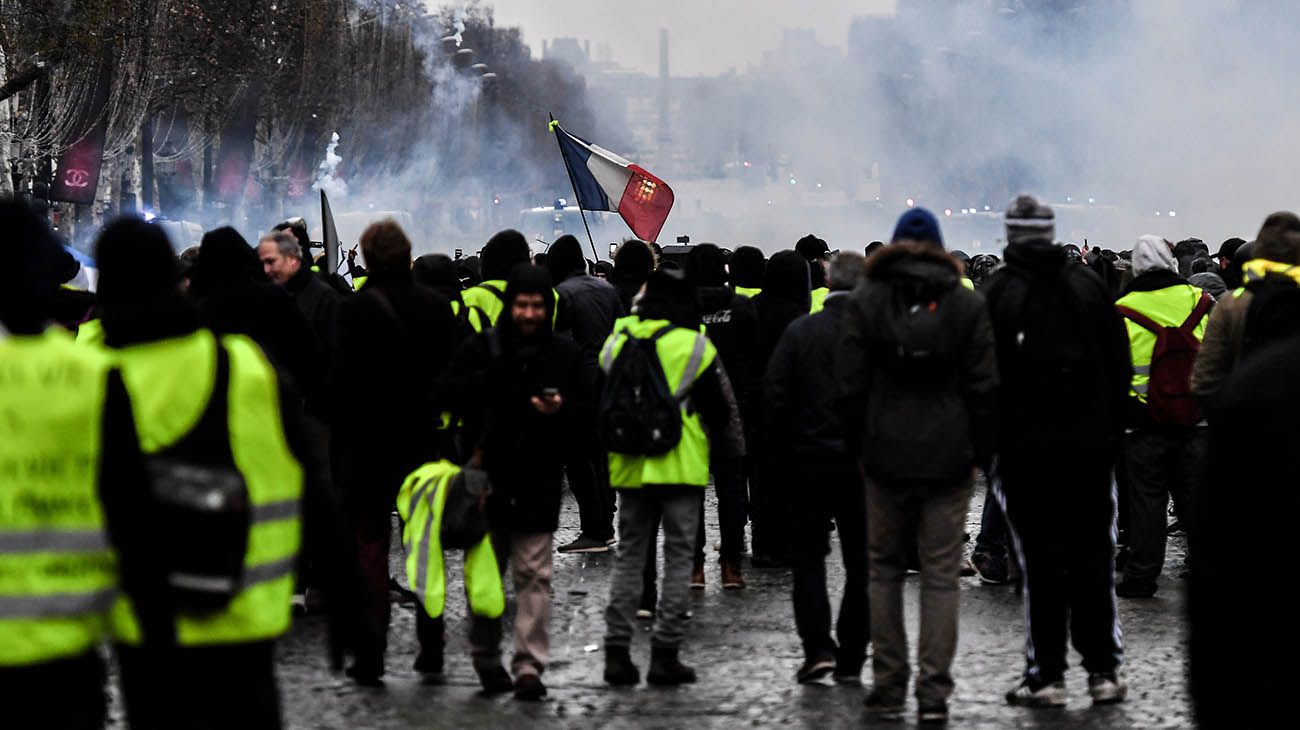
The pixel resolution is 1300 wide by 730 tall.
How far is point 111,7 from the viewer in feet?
126

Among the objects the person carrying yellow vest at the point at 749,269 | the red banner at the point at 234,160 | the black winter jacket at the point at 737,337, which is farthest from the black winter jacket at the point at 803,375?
the red banner at the point at 234,160

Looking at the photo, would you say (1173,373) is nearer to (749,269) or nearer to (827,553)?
(827,553)

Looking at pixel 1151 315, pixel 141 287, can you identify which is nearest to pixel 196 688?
pixel 141 287

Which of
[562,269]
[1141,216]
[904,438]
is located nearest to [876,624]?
[904,438]

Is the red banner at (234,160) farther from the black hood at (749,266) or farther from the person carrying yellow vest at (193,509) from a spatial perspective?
the person carrying yellow vest at (193,509)

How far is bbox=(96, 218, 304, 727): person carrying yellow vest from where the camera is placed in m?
4.37

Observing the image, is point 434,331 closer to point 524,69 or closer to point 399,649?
point 399,649

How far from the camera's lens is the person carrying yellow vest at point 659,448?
8.07 metres

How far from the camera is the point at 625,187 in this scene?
16312 mm

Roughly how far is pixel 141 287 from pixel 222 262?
4029 millimetres

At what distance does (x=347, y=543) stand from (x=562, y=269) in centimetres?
747

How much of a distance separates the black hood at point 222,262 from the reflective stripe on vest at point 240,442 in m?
3.90

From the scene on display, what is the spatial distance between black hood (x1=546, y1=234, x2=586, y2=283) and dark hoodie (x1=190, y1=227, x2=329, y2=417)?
362cm

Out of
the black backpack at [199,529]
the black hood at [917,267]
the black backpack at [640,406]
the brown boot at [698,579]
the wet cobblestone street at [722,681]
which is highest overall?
the black hood at [917,267]
